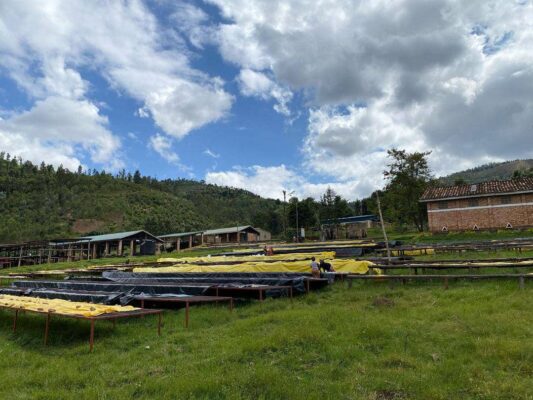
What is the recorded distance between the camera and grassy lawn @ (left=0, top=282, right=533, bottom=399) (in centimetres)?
494

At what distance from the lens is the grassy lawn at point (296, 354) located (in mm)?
4941

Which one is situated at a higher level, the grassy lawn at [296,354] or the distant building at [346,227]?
the distant building at [346,227]

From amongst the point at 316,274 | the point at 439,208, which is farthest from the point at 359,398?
the point at 439,208

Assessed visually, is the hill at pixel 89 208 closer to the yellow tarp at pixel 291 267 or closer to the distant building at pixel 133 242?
the distant building at pixel 133 242

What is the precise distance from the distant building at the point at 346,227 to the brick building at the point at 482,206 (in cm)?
1438

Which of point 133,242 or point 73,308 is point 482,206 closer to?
point 133,242

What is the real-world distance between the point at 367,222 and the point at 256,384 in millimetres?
64596

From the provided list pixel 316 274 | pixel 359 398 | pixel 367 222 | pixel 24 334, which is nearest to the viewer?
pixel 359 398

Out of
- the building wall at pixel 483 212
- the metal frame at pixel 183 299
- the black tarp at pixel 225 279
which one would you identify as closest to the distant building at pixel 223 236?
A: the building wall at pixel 483 212

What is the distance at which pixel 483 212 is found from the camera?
3797 cm

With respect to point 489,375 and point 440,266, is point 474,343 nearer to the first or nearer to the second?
point 489,375

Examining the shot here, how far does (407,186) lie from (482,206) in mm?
11627

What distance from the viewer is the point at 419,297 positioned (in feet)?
34.3

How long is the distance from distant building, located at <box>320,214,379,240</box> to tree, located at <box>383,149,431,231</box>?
6741 mm
